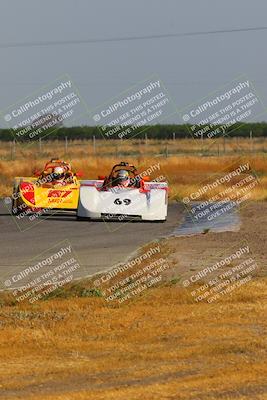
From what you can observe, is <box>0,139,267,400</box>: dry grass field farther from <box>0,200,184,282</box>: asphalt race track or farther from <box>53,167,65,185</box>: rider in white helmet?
<box>53,167,65,185</box>: rider in white helmet

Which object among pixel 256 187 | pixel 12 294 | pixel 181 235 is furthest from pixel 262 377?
pixel 256 187

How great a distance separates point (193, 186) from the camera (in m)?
44.3

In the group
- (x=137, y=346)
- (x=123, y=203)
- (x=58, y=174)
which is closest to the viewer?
(x=137, y=346)

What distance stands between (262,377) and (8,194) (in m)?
34.0

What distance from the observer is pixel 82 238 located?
938 inches

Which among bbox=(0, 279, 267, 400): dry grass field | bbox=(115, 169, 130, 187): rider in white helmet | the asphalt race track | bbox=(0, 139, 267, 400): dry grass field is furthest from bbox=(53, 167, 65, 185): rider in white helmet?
bbox=(0, 279, 267, 400): dry grass field

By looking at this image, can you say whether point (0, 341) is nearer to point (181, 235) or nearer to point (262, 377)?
point (262, 377)

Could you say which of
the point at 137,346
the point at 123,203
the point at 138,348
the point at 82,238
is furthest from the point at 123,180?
the point at 138,348

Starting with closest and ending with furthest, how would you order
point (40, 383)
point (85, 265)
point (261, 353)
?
point (40, 383) → point (261, 353) → point (85, 265)

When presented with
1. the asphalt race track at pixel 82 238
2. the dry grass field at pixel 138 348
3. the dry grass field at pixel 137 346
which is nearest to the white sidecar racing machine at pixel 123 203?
the asphalt race track at pixel 82 238

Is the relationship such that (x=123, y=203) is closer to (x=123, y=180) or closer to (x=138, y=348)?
(x=123, y=180)

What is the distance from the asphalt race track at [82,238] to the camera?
19.3 metres

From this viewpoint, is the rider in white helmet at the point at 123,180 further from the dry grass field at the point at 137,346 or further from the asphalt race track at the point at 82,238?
the dry grass field at the point at 137,346

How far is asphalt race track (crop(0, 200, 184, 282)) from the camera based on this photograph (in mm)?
19297
